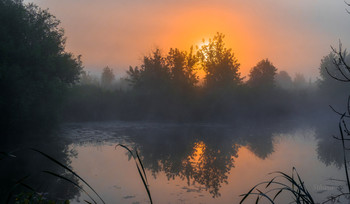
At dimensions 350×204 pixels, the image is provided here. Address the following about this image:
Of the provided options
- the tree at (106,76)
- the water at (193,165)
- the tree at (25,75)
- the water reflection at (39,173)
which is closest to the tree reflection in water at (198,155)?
the water at (193,165)

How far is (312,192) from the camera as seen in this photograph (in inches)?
400

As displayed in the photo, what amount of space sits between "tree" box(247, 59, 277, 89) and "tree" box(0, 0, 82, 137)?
124ft

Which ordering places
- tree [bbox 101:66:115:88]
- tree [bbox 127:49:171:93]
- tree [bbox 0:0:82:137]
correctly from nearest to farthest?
tree [bbox 0:0:82:137] < tree [bbox 127:49:171:93] < tree [bbox 101:66:115:88]

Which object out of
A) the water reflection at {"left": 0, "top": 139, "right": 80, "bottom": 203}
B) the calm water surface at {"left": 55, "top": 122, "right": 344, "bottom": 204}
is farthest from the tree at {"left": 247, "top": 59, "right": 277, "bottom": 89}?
the water reflection at {"left": 0, "top": 139, "right": 80, "bottom": 203}

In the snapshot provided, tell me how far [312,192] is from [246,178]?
2.83 meters

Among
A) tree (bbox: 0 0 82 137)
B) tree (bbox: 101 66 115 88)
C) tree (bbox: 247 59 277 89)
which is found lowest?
tree (bbox: 0 0 82 137)

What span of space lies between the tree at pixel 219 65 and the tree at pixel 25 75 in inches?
990

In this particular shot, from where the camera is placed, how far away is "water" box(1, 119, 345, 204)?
10.3 meters

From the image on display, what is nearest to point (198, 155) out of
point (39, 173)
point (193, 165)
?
point (193, 165)

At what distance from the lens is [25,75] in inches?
813

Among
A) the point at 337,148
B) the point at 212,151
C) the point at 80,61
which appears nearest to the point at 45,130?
the point at 80,61

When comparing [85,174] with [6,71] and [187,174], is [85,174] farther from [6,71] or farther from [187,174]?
[6,71]

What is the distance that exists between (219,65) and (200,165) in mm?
32135

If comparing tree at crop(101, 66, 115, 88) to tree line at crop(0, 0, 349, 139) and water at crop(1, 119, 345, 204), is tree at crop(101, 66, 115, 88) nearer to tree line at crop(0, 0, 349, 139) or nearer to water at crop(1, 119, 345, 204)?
tree line at crop(0, 0, 349, 139)
